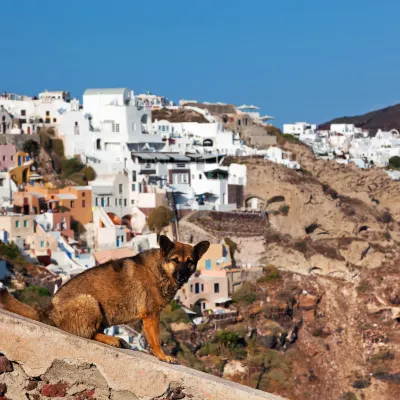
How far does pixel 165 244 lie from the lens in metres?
6.61

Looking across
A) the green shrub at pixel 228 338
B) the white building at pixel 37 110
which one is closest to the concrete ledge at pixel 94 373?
the green shrub at pixel 228 338

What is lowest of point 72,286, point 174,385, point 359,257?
point 359,257

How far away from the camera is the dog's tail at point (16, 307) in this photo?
20.7 ft

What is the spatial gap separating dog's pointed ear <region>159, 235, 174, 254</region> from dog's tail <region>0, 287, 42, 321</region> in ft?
2.58

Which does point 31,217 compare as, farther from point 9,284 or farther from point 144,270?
point 144,270

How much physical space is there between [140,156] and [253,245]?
6204 millimetres

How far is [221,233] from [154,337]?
36627 mm

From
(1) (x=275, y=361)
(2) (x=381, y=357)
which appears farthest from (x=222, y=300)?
(2) (x=381, y=357)

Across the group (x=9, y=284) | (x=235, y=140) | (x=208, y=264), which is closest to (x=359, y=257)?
(x=208, y=264)

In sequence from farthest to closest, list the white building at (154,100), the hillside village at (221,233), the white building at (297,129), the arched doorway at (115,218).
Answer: the white building at (297,129), the white building at (154,100), the arched doorway at (115,218), the hillside village at (221,233)

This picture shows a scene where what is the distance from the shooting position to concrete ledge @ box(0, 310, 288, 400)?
6.23 m

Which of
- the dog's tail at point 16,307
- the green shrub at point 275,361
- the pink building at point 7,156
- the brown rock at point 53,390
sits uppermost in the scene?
the pink building at point 7,156

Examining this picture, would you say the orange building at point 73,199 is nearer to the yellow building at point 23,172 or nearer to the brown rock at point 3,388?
the yellow building at point 23,172

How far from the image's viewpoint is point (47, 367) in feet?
20.6
